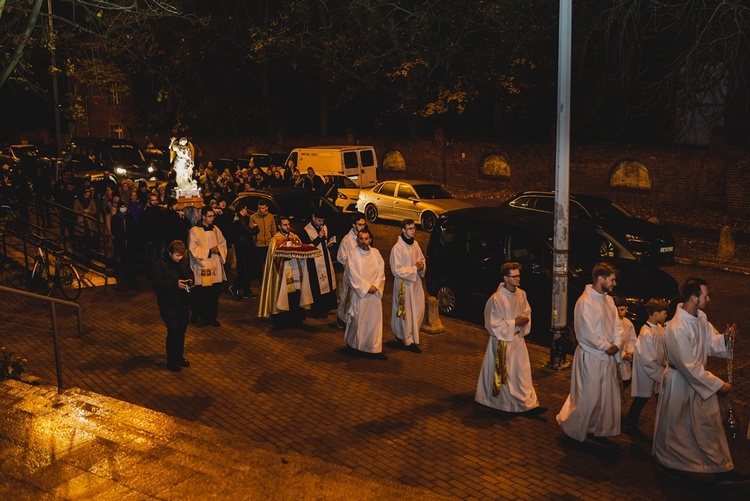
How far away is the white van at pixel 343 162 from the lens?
2683cm

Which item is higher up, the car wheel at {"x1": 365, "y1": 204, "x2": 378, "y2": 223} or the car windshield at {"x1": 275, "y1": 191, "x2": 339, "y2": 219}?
the car windshield at {"x1": 275, "y1": 191, "x2": 339, "y2": 219}

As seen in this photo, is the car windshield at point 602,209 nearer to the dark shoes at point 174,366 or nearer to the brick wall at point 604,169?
the brick wall at point 604,169

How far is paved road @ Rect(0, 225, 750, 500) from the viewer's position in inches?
281

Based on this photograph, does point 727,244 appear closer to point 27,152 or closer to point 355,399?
point 355,399

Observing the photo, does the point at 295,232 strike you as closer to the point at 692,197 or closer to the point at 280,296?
the point at 280,296

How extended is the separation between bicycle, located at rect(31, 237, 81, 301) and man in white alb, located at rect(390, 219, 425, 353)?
5924 millimetres

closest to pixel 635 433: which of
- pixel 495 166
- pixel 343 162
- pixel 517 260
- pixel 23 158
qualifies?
pixel 517 260

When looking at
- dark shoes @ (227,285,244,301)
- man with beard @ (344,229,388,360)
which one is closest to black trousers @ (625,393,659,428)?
man with beard @ (344,229,388,360)

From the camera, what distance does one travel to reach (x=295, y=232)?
40.8 feet

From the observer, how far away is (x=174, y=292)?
9.78 metres

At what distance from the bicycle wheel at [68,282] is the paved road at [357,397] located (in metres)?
0.57

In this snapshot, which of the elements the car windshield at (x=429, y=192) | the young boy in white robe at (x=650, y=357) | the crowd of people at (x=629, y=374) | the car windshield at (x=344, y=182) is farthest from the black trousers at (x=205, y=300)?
the car windshield at (x=344, y=182)

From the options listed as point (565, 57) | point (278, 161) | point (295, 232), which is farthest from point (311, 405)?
point (278, 161)

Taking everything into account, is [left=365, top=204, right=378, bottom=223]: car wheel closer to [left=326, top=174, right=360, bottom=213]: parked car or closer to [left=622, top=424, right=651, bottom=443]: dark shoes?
[left=326, top=174, right=360, bottom=213]: parked car
